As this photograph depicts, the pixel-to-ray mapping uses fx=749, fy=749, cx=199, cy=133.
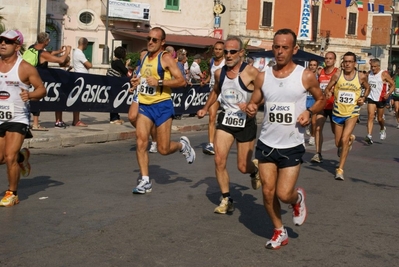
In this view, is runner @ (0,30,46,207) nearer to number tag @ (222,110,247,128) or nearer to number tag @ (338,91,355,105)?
number tag @ (222,110,247,128)

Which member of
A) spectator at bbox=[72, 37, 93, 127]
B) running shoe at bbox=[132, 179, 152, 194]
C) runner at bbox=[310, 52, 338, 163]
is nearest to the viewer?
running shoe at bbox=[132, 179, 152, 194]

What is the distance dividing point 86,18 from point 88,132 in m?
29.0

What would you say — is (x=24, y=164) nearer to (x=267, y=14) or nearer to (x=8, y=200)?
(x=8, y=200)

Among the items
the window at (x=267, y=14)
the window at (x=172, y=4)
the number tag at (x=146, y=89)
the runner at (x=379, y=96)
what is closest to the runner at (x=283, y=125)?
the number tag at (x=146, y=89)

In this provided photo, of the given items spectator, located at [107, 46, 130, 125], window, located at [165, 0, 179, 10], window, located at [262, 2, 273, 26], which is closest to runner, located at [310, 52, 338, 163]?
spectator, located at [107, 46, 130, 125]

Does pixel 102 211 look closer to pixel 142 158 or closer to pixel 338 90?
pixel 142 158

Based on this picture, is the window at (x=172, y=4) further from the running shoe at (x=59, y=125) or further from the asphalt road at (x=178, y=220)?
the asphalt road at (x=178, y=220)

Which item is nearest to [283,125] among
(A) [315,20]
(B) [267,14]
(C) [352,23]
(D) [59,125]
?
(D) [59,125]

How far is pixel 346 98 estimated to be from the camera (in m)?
12.0

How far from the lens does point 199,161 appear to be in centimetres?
1212

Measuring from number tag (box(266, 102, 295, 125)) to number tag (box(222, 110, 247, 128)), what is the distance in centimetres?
155

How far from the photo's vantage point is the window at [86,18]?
4247 cm

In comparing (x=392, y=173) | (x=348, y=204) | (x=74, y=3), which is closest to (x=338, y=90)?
(x=392, y=173)

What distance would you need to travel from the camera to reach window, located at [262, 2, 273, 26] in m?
54.7
